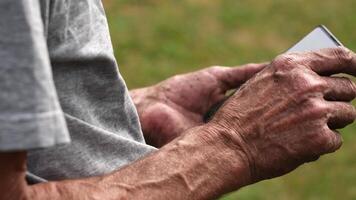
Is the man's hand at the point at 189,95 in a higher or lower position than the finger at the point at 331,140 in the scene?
lower

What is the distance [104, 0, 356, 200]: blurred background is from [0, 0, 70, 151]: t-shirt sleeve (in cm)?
322

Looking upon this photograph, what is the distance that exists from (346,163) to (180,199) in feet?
9.40

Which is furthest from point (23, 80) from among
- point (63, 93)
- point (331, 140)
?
point (331, 140)

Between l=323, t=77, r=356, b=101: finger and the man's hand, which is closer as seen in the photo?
l=323, t=77, r=356, b=101: finger

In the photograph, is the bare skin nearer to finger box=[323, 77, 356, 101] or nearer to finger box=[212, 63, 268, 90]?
finger box=[323, 77, 356, 101]

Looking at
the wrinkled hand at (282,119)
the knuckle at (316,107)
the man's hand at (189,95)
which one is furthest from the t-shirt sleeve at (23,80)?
the man's hand at (189,95)

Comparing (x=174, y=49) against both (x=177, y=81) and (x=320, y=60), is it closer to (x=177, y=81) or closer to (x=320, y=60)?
(x=177, y=81)

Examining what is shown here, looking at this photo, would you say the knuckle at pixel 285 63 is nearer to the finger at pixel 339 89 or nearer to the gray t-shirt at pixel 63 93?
the finger at pixel 339 89

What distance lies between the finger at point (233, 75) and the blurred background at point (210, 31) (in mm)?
2255

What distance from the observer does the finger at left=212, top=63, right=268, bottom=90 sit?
2.11m

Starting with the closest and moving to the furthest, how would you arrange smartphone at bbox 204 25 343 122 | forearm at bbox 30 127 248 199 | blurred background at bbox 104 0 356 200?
forearm at bbox 30 127 248 199 < smartphone at bbox 204 25 343 122 < blurred background at bbox 104 0 356 200

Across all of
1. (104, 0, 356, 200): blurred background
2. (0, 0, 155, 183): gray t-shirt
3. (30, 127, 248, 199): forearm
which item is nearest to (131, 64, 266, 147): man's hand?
(0, 0, 155, 183): gray t-shirt

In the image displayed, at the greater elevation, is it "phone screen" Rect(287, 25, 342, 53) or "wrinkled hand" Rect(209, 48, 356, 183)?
"phone screen" Rect(287, 25, 342, 53)

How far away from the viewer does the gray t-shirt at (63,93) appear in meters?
1.22
